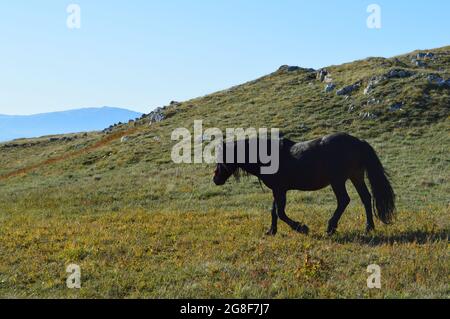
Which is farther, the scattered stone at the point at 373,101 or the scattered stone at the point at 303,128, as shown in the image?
the scattered stone at the point at 373,101

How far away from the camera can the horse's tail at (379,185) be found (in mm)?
11445

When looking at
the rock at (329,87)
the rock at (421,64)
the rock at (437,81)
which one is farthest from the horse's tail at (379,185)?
the rock at (421,64)

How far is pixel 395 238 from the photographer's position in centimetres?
1095

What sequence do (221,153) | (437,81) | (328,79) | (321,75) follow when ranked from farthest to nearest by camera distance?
(321,75), (328,79), (437,81), (221,153)

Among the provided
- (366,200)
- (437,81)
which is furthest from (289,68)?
(366,200)

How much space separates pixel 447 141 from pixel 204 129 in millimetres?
23825

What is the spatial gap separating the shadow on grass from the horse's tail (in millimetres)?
558

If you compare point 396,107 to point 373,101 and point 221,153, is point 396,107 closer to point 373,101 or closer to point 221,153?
point 373,101

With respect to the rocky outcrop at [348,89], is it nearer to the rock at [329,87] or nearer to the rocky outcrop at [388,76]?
the rocky outcrop at [388,76]

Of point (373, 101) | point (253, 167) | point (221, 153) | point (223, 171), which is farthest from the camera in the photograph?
point (373, 101)

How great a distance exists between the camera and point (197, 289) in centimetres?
776

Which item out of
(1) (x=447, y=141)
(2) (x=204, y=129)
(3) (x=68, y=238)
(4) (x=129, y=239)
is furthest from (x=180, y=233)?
(2) (x=204, y=129)

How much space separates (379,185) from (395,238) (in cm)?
141

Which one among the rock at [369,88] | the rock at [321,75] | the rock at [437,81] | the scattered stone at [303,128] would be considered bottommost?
the scattered stone at [303,128]
